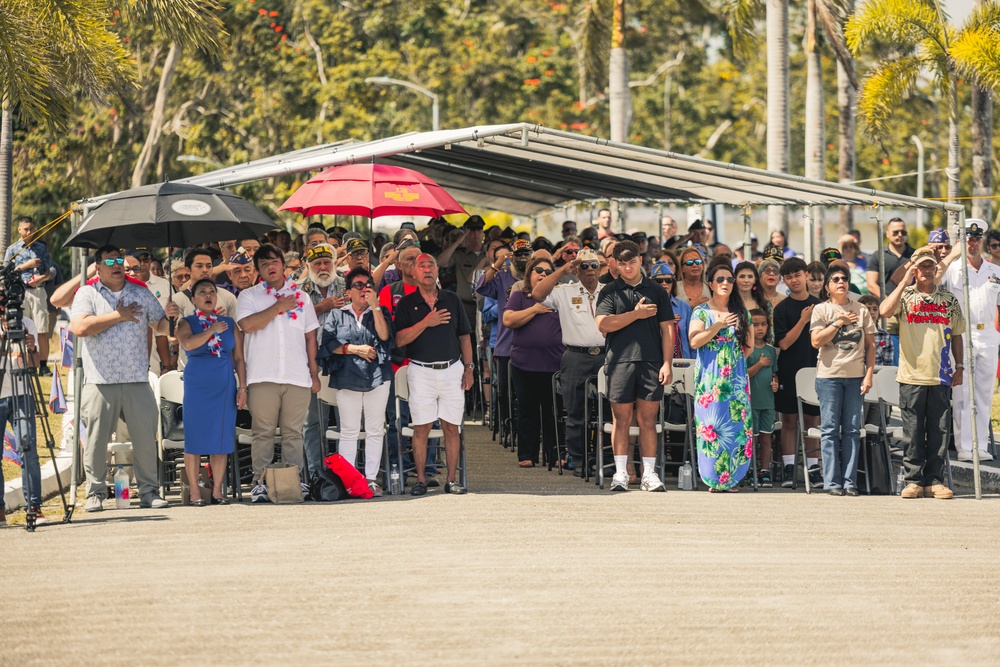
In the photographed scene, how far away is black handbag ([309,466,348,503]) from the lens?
11383mm

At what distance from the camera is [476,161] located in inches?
706

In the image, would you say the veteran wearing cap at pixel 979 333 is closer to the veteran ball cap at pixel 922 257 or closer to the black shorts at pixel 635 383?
the veteran ball cap at pixel 922 257

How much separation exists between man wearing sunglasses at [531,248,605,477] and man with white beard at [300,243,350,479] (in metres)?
1.76

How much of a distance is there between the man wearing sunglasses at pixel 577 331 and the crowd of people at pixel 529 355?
15 millimetres

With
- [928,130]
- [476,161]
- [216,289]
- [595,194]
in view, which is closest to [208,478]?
[216,289]

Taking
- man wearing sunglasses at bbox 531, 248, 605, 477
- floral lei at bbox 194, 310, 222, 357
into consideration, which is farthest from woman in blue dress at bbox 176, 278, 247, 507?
man wearing sunglasses at bbox 531, 248, 605, 477

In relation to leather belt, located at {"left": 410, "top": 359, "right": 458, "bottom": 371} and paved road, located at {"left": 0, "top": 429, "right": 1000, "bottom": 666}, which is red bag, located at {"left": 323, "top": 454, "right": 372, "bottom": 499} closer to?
paved road, located at {"left": 0, "top": 429, "right": 1000, "bottom": 666}

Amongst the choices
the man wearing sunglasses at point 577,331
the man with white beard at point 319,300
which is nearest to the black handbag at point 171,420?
the man with white beard at point 319,300

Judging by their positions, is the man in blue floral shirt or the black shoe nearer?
the black shoe

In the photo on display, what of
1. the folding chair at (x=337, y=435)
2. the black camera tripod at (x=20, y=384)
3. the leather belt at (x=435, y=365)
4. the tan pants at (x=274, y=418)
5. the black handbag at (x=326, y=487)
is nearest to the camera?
the black camera tripod at (x=20, y=384)

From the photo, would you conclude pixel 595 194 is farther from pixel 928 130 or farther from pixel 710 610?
pixel 928 130

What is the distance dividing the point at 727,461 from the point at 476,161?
23.0 feet

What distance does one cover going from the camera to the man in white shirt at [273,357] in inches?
443

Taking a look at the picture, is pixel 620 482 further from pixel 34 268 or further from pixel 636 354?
pixel 34 268
